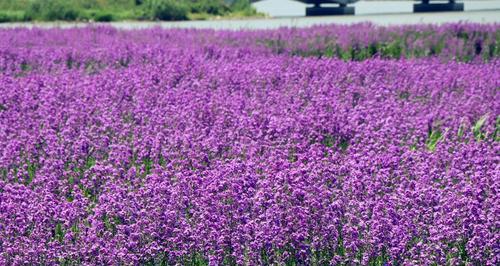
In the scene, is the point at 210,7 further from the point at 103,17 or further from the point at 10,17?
the point at 10,17

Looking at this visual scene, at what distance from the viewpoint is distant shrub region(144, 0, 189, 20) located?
87.1 ft

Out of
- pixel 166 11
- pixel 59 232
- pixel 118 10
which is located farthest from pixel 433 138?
pixel 118 10

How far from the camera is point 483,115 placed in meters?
7.41

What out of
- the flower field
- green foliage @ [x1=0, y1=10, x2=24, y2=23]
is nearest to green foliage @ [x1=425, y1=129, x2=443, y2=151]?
the flower field

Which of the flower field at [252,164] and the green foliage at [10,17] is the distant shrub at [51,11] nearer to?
the green foliage at [10,17]

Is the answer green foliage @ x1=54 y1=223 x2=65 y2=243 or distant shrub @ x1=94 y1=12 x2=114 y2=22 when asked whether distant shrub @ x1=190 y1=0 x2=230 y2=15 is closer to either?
distant shrub @ x1=94 y1=12 x2=114 y2=22

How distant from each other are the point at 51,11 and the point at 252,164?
71.3ft

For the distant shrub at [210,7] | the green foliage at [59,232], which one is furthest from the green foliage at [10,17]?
the green foliage at [59,232]

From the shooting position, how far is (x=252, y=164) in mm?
5473

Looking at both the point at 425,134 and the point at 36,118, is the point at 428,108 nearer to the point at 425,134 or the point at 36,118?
the point at 425,134

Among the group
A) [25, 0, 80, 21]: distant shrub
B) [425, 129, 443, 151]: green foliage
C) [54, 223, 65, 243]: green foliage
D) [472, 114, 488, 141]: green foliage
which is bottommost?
[54, 223, 65, 243]: green foliage

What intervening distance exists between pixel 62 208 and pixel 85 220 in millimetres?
186

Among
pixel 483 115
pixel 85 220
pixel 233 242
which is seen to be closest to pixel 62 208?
pixel 85 220

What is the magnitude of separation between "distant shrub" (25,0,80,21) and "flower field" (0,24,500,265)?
15598mm
